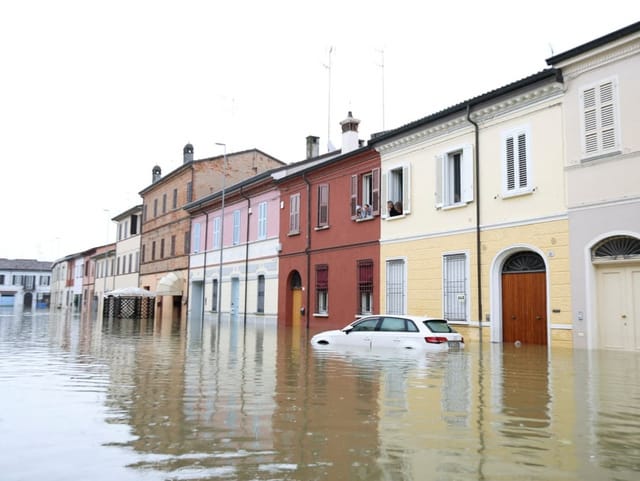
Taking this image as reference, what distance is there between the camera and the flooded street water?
16.0 feet

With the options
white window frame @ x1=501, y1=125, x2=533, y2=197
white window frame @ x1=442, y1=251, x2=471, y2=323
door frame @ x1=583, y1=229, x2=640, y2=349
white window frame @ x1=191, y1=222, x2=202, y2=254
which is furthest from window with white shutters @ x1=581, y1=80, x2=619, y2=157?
white window frame @ x1=191, y1=222, x2=202, y2=254

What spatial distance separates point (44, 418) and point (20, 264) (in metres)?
118

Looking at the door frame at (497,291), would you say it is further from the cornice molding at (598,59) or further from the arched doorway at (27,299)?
the arched doorway at (27,299)

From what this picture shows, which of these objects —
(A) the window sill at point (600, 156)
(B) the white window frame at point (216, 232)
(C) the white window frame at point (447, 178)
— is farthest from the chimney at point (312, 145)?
(A) the window sill at point (600, 156)

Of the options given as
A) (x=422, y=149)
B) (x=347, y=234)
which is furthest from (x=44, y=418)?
(x=347, y=234)

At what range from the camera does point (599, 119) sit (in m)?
15.8

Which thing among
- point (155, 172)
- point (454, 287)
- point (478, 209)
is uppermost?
point (155, 172)

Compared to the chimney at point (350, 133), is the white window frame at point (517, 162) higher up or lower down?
lower down

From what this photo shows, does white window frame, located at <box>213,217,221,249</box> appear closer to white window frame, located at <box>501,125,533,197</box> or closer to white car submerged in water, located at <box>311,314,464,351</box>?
white car submerged in water, located at <box>311,314,464,351</box>

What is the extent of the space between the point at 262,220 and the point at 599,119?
64.5 feet

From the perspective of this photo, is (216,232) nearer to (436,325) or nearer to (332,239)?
(332,239)

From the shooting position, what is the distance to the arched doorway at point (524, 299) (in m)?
17.4

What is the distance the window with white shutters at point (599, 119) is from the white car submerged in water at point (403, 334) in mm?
5972

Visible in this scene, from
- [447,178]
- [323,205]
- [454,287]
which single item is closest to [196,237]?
[323,205]
